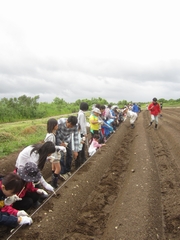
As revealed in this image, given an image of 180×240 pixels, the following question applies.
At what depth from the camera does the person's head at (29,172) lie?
3.48 m

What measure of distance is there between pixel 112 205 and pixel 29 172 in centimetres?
172

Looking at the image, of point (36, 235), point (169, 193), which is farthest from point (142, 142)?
point (36, 235)

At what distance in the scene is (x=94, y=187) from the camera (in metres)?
5.10

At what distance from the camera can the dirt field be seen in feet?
11.0

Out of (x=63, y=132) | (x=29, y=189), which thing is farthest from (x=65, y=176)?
(x=29, y=189)

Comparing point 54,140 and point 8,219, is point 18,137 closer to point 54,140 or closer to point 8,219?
point 54,140

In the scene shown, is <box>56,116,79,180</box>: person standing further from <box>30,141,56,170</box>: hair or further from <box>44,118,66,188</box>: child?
<box>30,141,56,170</box>: hair

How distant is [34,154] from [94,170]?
237cm


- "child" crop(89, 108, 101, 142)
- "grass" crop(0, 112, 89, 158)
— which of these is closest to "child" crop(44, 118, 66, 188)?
"child" crop(89, 108, 101, 142)

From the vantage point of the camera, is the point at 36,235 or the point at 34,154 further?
the point at 34,154

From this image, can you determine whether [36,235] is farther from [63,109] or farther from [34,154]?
[63,109]

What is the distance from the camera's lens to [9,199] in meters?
3.18

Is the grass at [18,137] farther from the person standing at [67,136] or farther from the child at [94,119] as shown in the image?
the child at [94,119]

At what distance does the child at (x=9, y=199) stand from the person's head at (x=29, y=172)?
0.34 metres
